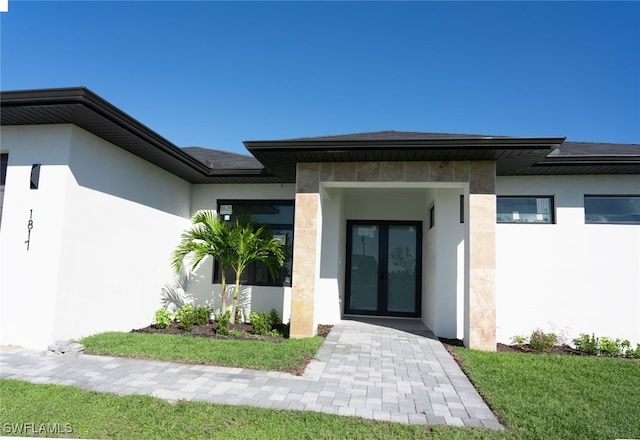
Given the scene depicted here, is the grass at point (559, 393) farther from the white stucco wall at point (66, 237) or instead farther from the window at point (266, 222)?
the white stucco wall at point (66, 237)

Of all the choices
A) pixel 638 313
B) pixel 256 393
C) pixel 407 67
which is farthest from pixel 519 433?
pixel 407 67

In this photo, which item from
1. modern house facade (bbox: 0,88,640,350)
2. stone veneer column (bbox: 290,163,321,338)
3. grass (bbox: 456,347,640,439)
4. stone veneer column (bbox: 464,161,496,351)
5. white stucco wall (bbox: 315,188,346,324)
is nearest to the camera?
grass (bbox: 456,347,640,439)

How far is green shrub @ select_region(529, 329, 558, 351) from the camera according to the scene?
700cm

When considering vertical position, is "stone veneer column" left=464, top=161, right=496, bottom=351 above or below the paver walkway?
A: above

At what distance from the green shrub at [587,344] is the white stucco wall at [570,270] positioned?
0.42m

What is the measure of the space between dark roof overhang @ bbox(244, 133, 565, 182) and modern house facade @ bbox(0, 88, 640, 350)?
0.10ft

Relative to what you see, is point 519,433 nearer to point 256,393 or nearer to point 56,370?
point 256,393

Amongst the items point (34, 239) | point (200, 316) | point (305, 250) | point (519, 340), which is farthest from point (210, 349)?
point (519, 340)

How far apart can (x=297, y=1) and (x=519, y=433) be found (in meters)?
8.91

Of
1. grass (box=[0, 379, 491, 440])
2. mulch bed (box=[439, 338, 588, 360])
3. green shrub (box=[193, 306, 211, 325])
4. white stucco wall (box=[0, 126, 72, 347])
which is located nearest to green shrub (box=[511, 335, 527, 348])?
mulch bed (box=[439, 338, 588, 360])

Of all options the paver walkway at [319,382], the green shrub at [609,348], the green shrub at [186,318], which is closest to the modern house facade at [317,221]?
the green shrub at [609,348]

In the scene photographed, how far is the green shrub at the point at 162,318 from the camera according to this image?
792 centimetres

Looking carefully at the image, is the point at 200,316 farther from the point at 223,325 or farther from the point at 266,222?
the point at 266,222

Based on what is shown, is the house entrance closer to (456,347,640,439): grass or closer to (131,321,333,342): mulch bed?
(131,321,333,342): mulch bed
